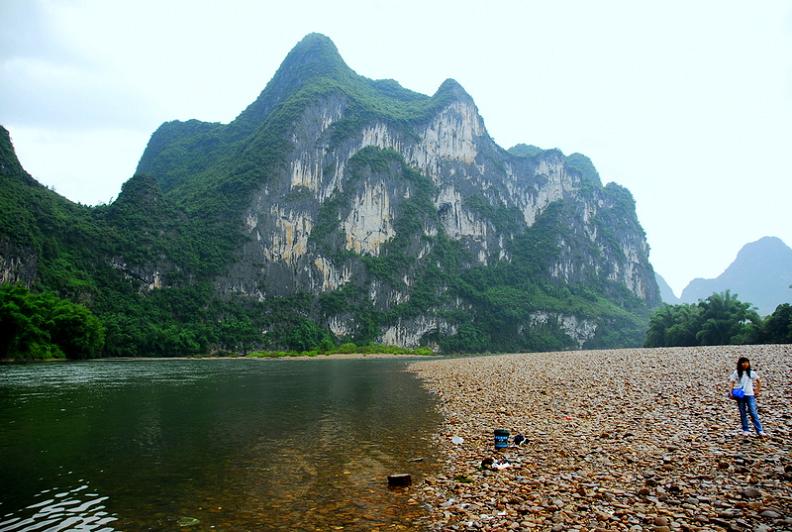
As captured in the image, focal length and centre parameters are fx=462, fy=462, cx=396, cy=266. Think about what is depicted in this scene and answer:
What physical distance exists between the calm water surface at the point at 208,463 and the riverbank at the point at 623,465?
1.23m

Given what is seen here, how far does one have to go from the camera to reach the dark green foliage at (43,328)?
5200cm

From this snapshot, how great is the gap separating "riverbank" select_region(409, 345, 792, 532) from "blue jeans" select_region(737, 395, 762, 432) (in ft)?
1.02

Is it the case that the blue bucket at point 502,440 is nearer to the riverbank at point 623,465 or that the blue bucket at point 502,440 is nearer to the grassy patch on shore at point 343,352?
the riverbank at point 623,465

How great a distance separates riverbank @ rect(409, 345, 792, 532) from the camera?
6.69 m

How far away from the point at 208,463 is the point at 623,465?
940 centimetres

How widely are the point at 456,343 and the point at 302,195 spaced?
69.9m

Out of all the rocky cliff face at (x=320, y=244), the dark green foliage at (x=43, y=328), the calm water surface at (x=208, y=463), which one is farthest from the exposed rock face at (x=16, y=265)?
the calm water surface at (x=208, y=463)

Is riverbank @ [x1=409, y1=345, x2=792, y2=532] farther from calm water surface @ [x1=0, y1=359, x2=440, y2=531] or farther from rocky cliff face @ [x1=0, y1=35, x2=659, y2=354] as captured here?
rocky cliff face @ [x1=0, y1=35, x2=659, y2=354]

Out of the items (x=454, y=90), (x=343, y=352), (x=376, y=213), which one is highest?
(x=454, y=90)

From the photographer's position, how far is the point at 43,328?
5909cm

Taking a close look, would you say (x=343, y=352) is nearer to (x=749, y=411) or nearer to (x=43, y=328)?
(x=43, y=328)

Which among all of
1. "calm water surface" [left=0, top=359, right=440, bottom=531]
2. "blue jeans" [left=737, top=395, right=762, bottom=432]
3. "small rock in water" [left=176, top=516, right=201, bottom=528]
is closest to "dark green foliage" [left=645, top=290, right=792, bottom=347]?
"calm water surface" [left=0, top=359, right=440, bottom=531]

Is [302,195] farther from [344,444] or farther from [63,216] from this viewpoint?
[344,444]

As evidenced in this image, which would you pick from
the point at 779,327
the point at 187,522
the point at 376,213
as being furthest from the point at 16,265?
the point at 779,327
